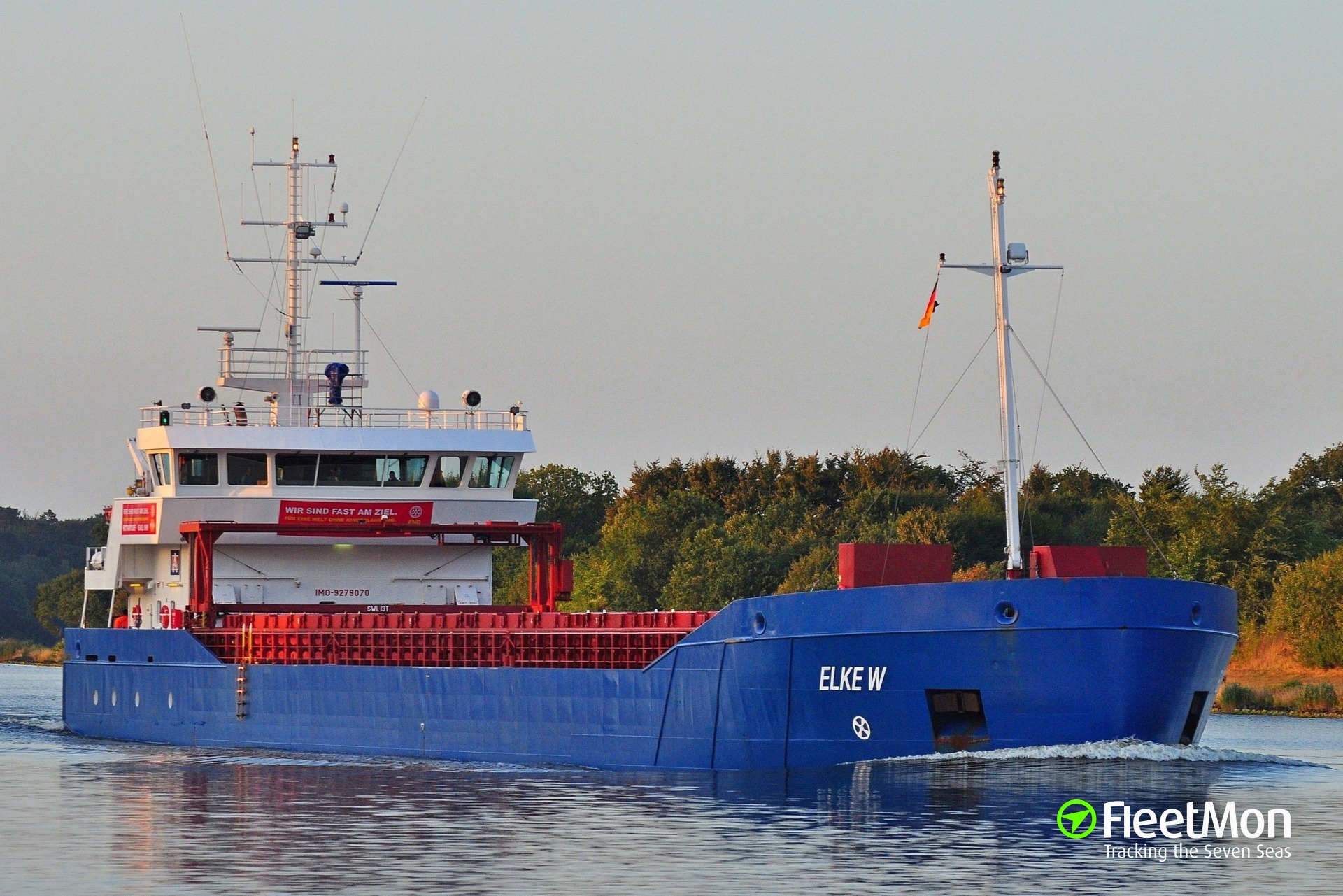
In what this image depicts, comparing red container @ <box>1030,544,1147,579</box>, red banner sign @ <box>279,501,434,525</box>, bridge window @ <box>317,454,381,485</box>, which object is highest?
bridge window @ <box>317,454,381,485</box>

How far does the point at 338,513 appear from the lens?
39156 millimetres

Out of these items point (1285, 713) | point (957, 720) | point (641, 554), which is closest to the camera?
point (957, 720)

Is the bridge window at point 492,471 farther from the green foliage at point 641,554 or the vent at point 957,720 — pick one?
the green foliage at point 641,554

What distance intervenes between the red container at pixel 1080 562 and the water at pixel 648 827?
2564mm

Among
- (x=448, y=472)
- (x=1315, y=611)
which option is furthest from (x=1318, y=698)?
(x=448, y=472)

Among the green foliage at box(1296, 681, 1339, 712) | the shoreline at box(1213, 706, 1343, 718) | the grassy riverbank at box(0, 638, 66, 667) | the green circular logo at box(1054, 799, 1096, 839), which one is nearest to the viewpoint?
the green circular logo at box(1054, 799, 1096, 839)

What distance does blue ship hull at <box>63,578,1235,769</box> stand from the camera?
26359 millimetres

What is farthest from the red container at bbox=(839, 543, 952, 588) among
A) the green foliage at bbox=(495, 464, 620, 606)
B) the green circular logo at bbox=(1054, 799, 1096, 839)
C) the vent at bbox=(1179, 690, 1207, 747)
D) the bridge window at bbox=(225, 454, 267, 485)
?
the green foliage at bbox=(495, 464, 620, 606)

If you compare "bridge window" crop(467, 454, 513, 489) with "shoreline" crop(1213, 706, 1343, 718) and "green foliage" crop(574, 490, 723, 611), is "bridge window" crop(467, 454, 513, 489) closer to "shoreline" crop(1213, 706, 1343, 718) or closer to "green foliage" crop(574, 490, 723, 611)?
"shoreline" crop(1213, 706, 1343, 718)

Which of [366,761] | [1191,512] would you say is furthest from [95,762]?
[1191,512]

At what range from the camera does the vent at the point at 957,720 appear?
27141mm

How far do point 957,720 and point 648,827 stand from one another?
5379 millimetres

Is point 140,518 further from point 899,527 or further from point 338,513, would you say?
point 899,527

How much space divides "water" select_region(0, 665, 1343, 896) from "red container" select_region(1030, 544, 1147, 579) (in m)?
2.56
